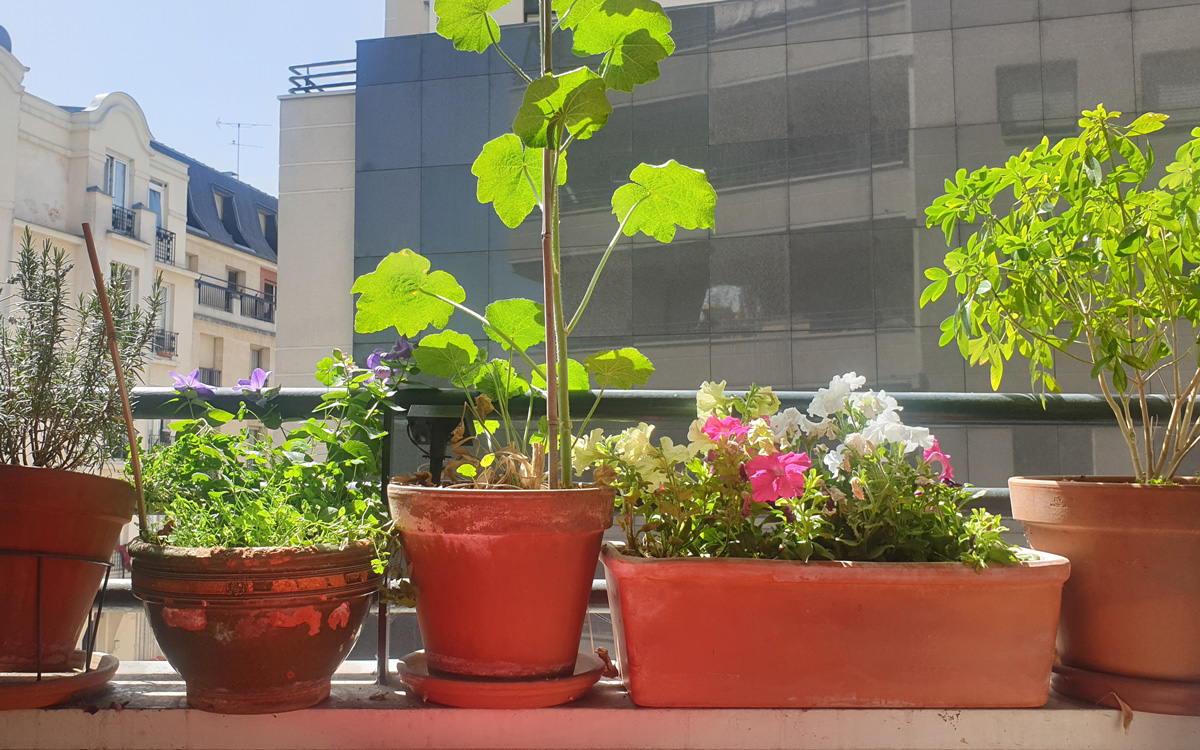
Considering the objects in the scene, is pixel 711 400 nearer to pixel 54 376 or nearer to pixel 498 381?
pixel 498 381

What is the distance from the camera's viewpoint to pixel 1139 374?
1.00 metres

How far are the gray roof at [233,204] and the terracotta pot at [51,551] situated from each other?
60.3 feet

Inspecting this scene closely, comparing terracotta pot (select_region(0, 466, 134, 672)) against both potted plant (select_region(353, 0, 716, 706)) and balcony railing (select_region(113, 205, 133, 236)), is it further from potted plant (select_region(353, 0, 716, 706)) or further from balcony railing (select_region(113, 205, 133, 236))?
balcony railing (select_region(113, 205, 133, 236))

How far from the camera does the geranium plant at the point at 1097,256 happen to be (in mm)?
955

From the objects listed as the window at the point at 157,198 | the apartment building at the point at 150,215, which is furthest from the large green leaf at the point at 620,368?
the window at the point at 157,198

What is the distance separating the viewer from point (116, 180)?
15.3m

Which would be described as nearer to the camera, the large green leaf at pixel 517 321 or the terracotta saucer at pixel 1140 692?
the terracotta saucer at pixel 1140 692

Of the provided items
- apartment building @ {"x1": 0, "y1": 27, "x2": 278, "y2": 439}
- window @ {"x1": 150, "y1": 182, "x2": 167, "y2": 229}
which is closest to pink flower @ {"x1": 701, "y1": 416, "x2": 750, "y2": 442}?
apartment building @ {"x1": 0, "y1": 27, "x2": 278, "y2": 439}

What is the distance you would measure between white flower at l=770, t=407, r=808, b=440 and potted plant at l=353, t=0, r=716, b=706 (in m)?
0.19

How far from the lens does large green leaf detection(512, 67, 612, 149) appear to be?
85 centimetres

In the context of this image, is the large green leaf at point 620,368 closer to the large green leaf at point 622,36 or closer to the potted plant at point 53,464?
the large green leaf at point 622,36

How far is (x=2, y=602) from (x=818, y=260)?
Answer: 21.4 feet

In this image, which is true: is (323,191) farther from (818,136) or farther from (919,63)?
(919,63)

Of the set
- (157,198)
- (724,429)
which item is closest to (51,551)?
(724,429)
